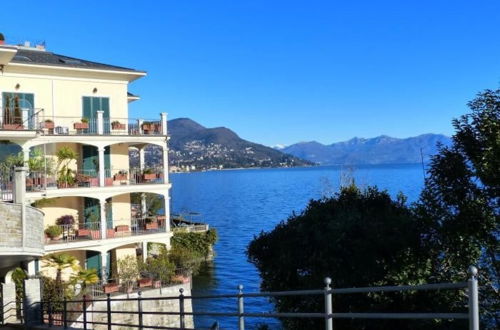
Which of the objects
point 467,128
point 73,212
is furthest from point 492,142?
point 73,212

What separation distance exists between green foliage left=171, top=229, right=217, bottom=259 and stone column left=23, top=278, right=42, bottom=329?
91.0 feet

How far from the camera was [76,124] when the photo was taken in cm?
2756

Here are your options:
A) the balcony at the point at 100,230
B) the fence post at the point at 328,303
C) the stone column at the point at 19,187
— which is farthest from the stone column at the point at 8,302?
the fence post at the point at 328,303

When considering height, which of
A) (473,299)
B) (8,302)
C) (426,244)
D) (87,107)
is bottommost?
(8,302)

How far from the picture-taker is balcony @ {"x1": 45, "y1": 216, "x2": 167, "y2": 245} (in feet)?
86.2

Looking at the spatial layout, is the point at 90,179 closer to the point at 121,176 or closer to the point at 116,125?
the point at 121,176

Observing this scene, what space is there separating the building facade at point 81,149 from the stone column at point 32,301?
10562mm

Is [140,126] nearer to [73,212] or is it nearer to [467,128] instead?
[73,212]

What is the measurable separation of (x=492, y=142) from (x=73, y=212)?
2250 centimetres

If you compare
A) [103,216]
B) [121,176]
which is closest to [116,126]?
[121,176]

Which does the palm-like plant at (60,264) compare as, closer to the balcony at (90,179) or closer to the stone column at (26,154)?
the balcony at (90,179)

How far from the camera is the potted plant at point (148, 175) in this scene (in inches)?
1188

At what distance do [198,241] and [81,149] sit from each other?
20.6 m

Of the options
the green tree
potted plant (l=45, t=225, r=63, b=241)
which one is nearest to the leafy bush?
potted plant (l=45, t=225, r=63, b=241)
